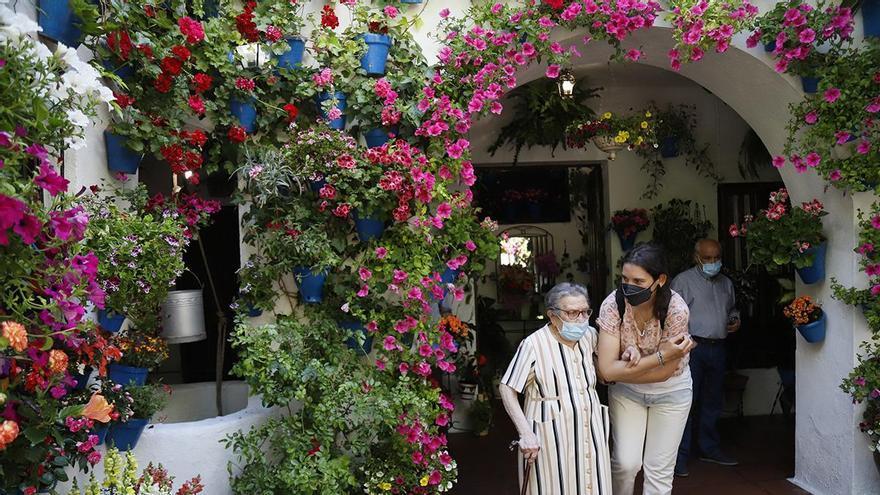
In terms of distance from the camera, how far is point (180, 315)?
4.76 metres

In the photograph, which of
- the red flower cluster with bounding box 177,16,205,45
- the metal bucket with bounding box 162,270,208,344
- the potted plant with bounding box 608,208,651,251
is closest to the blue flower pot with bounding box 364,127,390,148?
the red flower cluster with bounding box 177,16,205,45

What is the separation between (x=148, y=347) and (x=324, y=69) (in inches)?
76.3

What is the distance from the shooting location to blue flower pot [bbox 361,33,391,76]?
15.5 feet

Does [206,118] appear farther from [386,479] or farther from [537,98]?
[537,98]

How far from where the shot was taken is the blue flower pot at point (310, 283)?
4.63 meters

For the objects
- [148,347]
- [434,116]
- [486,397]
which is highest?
[434,116]

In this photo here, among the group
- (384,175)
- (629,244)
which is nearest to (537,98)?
(629,244)

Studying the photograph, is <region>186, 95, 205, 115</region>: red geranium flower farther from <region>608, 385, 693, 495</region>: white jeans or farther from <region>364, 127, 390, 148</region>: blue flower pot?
<region>608, 385, 693, 495</region>: white jeans

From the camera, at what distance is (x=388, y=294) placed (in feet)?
16.1

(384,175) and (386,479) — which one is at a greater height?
(384,175)

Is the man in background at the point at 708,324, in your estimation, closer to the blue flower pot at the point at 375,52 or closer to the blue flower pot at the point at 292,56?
the blue flower pot at the point at 375,52

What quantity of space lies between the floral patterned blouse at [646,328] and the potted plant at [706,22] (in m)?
1.81

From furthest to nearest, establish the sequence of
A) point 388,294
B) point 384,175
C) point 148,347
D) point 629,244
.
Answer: point 629,244 < point 388,294 < point 384,175 < point 148,347

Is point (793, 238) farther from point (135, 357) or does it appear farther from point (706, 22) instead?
point (135, 357)
